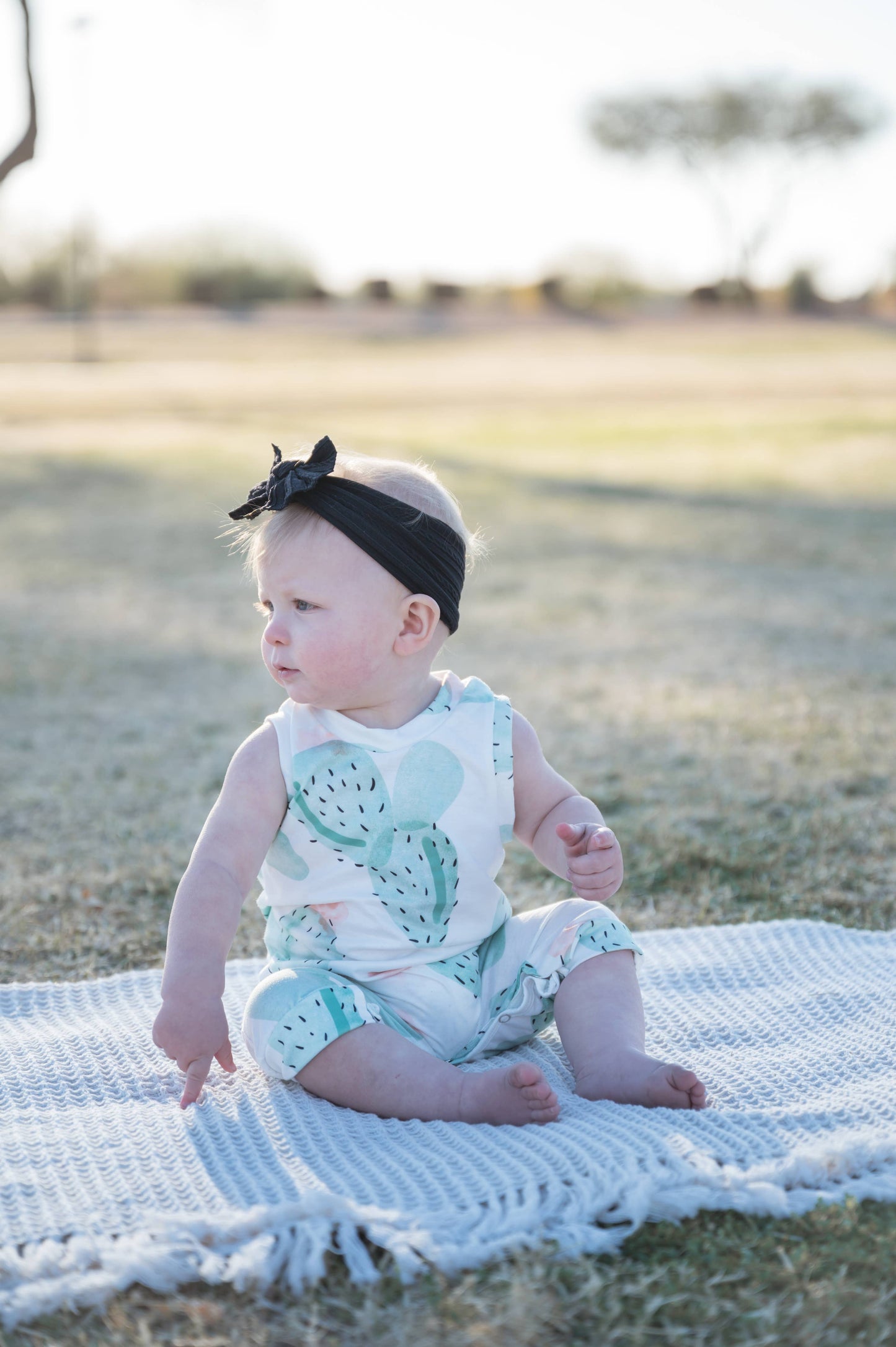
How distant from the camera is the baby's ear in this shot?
147 centimetres

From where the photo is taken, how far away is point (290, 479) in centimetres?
144

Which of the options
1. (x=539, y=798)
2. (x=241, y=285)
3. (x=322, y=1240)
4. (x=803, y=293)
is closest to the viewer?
(x=322, y=1240)

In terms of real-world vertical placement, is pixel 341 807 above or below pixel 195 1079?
above

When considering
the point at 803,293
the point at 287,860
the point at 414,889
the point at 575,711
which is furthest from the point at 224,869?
the point at 803,293

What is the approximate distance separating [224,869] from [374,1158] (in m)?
0.36

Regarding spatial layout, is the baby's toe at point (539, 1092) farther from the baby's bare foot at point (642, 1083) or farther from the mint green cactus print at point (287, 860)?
the mint green cactus print at point (287, 860)

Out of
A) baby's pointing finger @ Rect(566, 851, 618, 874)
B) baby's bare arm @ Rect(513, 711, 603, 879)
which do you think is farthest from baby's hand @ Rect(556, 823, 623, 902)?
baby's bare arm @ Rect(513, 711, 603, 879)

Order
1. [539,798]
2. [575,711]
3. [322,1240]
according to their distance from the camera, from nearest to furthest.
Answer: [322,1240] → [539,798] → [575,711]

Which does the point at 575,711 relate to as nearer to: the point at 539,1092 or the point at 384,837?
the point at 384,837

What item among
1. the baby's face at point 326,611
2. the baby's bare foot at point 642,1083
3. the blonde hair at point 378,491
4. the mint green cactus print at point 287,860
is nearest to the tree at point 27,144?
the blonde hair at point 378,491

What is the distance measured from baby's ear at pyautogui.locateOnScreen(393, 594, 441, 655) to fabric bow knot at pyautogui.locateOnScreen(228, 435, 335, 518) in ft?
0.57

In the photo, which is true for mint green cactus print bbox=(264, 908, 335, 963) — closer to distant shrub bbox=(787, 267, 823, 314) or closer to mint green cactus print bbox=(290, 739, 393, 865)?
mint green cactus print bbox=(290, 739, 393, 865)

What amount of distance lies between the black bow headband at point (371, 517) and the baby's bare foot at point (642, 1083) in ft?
1.78

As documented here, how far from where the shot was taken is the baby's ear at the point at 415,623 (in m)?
1.47
